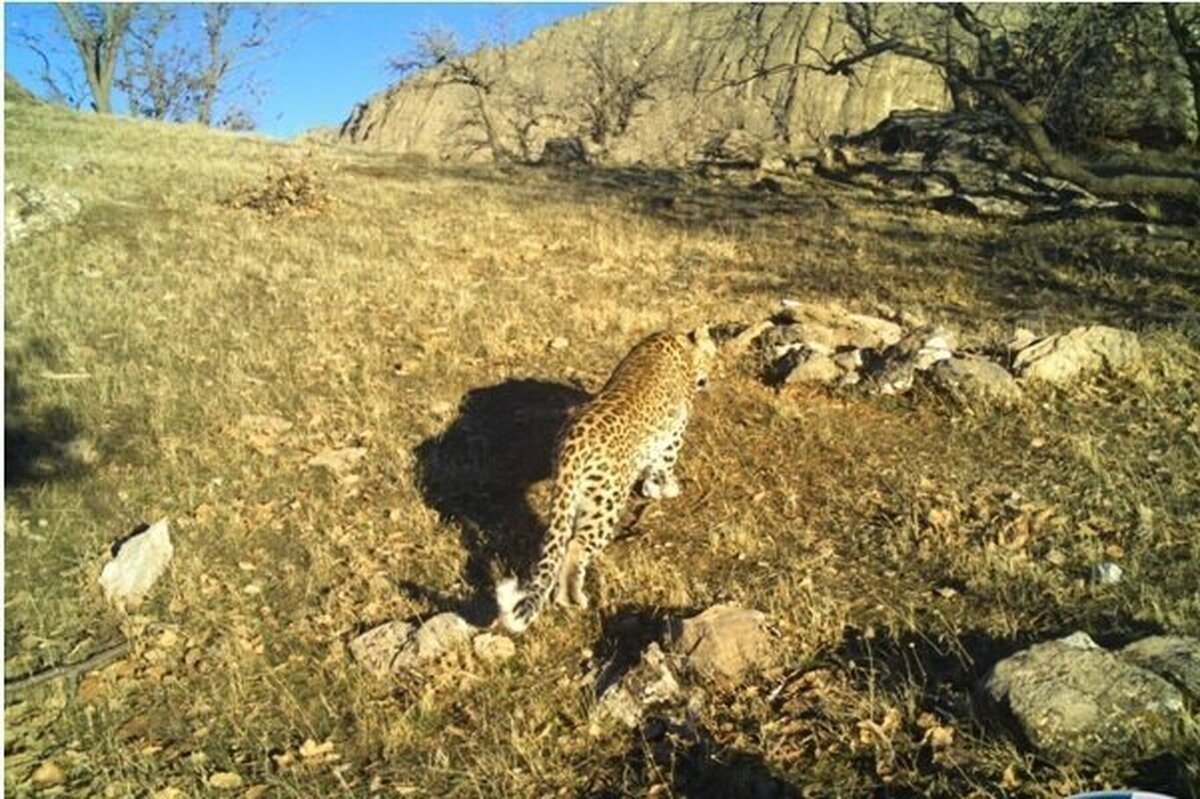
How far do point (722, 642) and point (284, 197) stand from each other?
1739 cm

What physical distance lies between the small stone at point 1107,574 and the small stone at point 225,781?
17.6 ft

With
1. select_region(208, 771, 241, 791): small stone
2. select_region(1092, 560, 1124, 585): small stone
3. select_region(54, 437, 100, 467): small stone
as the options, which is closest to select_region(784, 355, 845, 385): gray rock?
select_region(1092, 560, 1124, 585): small stone

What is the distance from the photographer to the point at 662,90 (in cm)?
8181

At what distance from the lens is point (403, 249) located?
17672 mm

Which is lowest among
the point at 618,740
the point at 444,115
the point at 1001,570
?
the point at 618,740

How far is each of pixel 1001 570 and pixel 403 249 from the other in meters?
13.4

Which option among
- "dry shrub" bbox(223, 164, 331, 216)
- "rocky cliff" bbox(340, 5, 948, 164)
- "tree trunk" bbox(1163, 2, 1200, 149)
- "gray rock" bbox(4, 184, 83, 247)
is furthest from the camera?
"dry shrub" bbox(223, 164, 331, 216)

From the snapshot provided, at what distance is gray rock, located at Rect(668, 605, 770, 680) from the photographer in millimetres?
5738

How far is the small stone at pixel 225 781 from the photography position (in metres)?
5.70

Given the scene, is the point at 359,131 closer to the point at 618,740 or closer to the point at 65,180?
the point at 65,180

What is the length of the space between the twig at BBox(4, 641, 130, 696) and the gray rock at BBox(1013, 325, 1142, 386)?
8.39 m

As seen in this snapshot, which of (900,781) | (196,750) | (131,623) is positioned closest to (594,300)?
(131,623)

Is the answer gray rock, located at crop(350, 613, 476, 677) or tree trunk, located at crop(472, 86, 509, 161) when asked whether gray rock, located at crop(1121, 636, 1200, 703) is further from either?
tree trunk, located at crop(472, 86, 509, 161)

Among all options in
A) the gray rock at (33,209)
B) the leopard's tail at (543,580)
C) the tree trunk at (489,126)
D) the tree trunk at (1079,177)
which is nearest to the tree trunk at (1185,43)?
the tree trunk at (1079,177)
